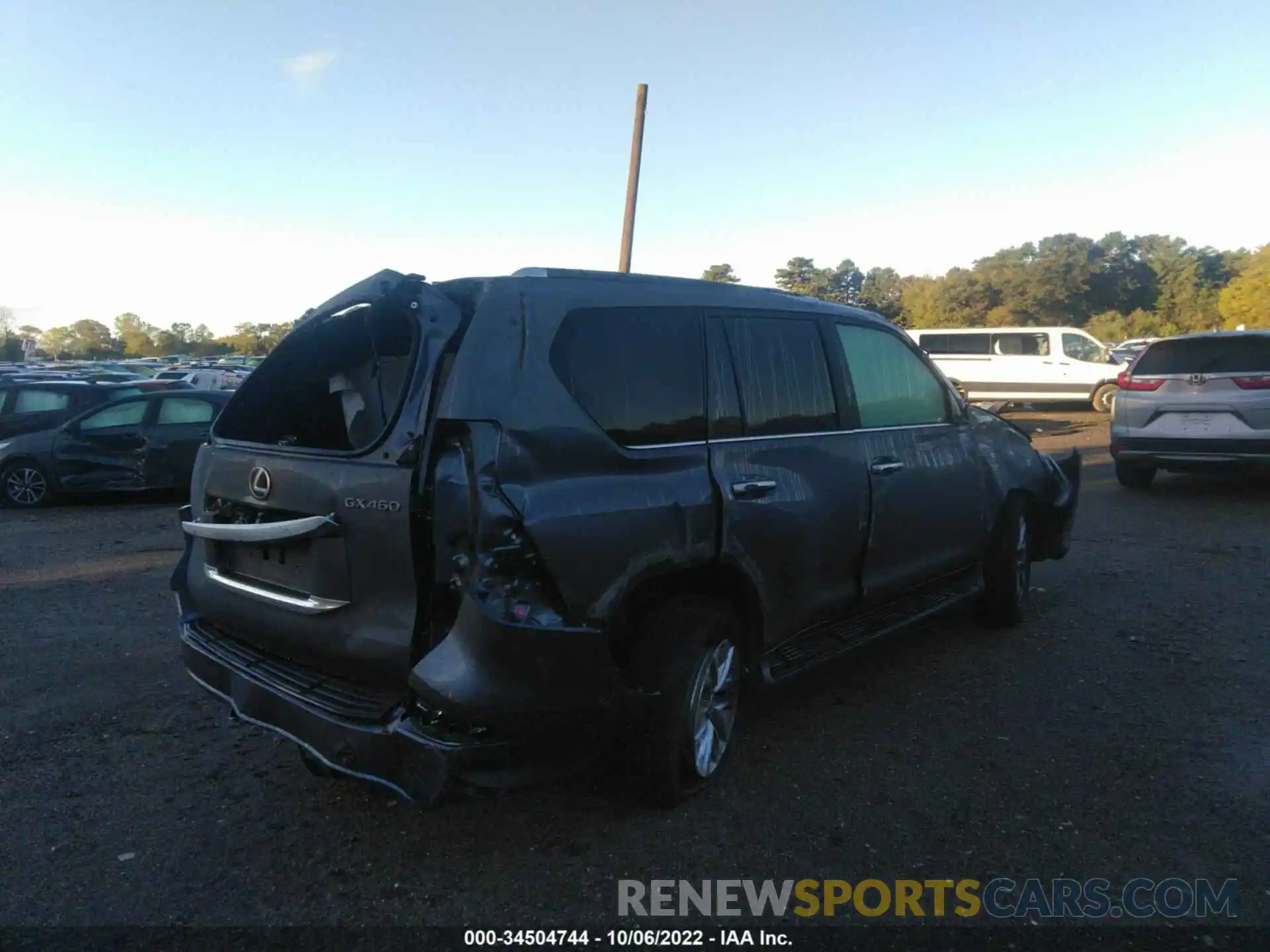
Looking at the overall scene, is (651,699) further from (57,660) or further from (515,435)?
(57,660)

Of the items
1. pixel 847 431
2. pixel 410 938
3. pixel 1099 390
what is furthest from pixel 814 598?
pixel 1099 390

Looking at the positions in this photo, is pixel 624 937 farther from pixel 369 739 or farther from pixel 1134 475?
pixel 1134 475

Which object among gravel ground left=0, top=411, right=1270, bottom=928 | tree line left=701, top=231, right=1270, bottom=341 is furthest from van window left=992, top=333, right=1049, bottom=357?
tree line left=701, top=231, right=1270, bottom=341

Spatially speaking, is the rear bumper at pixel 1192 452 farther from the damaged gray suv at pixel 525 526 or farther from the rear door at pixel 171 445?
the rear door at pixel 171 445

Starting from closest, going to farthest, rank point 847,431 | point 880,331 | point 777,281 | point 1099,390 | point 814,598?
point 814,598, point 847,431, point 880,331, point 1099,390, point 777,281

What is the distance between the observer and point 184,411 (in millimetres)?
11648

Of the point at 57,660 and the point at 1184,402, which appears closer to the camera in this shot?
the point at 57,660

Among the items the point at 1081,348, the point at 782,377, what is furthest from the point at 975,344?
the point at 782,377

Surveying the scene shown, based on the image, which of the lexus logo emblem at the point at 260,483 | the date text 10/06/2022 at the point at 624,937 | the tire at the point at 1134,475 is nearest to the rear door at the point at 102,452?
the lexus logo emblem at the point at 260,483

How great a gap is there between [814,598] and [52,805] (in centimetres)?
301

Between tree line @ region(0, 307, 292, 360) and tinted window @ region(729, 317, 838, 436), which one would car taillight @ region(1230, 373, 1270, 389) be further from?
tree line @ region(0, 307, 292, 360)

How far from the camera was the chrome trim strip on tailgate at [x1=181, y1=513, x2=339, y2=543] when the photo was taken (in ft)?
9.92

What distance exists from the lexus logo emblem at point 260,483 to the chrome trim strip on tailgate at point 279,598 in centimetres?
33

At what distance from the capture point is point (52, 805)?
3.53 metres
